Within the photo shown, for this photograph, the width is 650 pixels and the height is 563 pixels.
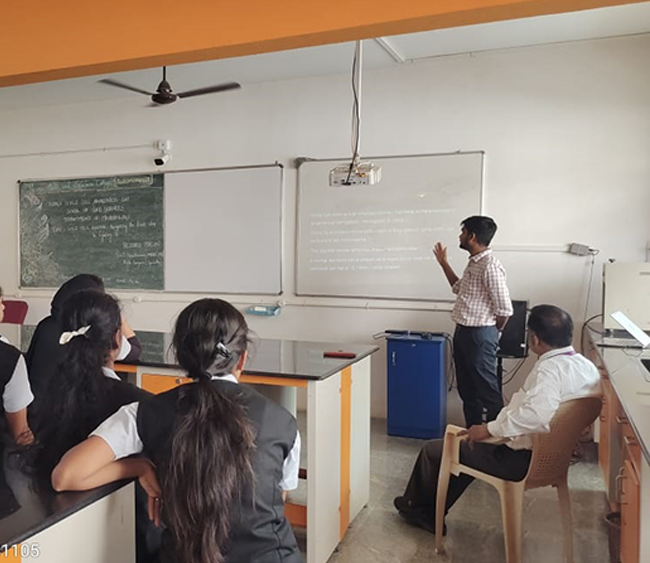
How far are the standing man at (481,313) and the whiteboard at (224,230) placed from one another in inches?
71.2

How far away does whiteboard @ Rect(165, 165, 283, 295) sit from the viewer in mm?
5000

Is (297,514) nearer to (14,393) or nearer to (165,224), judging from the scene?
(14,393)

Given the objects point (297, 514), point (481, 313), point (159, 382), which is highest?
point (481, 313)

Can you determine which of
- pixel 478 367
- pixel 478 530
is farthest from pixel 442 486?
pixel 478 367

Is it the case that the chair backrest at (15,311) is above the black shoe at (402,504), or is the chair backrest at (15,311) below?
above

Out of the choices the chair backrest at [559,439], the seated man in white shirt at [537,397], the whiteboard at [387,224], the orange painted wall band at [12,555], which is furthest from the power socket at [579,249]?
the orange painted wall band at [12,555]

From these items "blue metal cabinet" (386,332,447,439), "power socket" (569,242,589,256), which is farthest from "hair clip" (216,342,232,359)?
"power socket" (569,242,589,256)

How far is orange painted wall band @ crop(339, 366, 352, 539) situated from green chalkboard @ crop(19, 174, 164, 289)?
3.23m

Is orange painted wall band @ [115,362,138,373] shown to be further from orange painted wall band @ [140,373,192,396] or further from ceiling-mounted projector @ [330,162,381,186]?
ceiling-mounted projector @ [330,162,381,186]

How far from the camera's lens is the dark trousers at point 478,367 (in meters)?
3.74

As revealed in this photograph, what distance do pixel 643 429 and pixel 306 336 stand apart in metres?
3.43

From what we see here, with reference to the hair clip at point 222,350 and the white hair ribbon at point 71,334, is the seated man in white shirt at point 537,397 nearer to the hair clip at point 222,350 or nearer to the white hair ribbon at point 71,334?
the hair clip at point 222,350

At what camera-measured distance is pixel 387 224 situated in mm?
4672

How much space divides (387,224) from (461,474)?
2.50 meters
